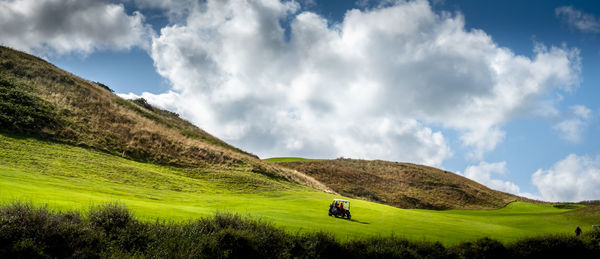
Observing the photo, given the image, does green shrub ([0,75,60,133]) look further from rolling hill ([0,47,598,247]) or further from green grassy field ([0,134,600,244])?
green grassy field ([0,134,600,244])

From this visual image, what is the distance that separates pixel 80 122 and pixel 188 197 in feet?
77.2

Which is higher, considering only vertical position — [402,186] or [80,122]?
[80,122]

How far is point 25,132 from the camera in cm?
3506

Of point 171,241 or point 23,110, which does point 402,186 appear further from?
point 171,241

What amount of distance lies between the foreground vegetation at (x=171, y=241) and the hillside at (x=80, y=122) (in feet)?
101

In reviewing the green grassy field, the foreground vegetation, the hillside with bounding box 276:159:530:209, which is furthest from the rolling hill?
the foreground vegetation

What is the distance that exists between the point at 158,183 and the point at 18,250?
24442mm

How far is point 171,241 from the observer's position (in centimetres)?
1168

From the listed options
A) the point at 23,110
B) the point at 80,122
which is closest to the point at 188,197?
the point at 80,122

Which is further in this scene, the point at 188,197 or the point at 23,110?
the point at 23,110

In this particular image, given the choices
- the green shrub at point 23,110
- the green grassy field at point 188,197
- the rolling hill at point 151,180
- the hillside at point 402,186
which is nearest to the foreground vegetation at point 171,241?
the rolling hill at point 151,180

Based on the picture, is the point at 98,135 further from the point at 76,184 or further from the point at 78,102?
the point at 76,184

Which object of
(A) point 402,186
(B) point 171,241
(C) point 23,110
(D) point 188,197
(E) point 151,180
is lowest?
(B) point 171,241

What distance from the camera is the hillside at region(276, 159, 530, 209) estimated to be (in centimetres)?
6284
